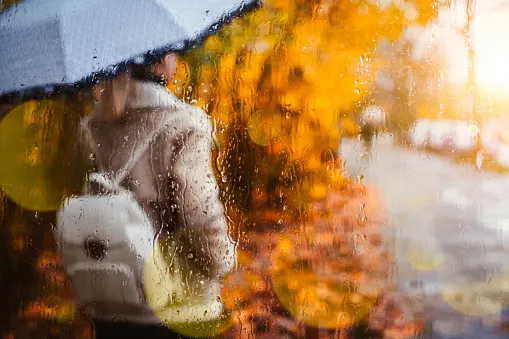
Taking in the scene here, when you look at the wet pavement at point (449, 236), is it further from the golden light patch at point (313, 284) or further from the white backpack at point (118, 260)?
the white backpack at point (118, 260)

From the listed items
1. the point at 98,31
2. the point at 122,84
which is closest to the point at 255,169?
the point at 122,84

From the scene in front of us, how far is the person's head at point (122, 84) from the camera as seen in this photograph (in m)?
1.48

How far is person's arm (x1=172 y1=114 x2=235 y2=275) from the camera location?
4.65 ft

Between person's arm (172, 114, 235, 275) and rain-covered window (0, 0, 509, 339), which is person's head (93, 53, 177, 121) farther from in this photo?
person's arm (172, 114, 235, 275)

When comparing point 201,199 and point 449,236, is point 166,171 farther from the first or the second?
point 449,236

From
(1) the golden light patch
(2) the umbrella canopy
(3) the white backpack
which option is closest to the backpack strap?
(3) the white backpack

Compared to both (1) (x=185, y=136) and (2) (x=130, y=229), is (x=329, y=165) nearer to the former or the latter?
(1) (x=185, y=136)

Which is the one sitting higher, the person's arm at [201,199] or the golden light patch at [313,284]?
the person's arm at [201,199]

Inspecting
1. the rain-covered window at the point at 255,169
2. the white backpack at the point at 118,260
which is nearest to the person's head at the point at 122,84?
the rain-covered window at the point at 255,169

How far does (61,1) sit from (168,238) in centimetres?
90

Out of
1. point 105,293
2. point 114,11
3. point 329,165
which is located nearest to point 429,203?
point 329,165

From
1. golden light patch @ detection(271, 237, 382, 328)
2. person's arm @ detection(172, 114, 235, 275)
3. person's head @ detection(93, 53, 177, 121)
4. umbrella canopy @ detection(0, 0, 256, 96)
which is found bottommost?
golden light patch @ detection(271, 237, 382, 328)

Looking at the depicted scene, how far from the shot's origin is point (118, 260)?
1.47 metres

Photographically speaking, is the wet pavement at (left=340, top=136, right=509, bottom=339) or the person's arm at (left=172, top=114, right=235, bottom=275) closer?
the wet pavement at (left=340, top=136, right=509, bottom=339)
